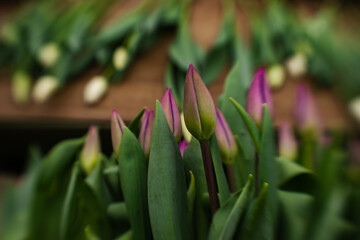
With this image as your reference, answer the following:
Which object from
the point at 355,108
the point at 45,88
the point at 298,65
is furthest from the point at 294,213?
the point at 45,88

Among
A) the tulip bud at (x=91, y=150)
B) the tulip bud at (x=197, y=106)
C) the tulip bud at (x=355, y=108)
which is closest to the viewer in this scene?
the tulip bud at (x=197, y=106)

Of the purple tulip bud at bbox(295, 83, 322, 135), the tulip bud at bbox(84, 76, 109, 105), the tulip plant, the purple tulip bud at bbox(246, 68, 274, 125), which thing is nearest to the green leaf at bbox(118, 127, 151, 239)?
the tulip plant

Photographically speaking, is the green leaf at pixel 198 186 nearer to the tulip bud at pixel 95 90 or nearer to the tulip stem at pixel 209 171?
the tulip stem at pixel 209 171

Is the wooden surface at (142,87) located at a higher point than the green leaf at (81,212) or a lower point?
higher

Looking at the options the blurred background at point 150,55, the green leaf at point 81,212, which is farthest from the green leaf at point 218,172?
the blurred background at point 150,55

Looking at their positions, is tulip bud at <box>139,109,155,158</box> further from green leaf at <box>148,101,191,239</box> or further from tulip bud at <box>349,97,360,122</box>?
tulip bud at <box>349,97,360,122</box>

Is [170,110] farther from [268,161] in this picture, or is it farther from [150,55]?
[150,55]

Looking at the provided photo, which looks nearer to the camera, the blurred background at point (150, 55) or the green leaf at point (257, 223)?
the green leaf at point (257, 223)

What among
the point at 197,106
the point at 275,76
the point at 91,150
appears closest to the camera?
the point at 197,106
